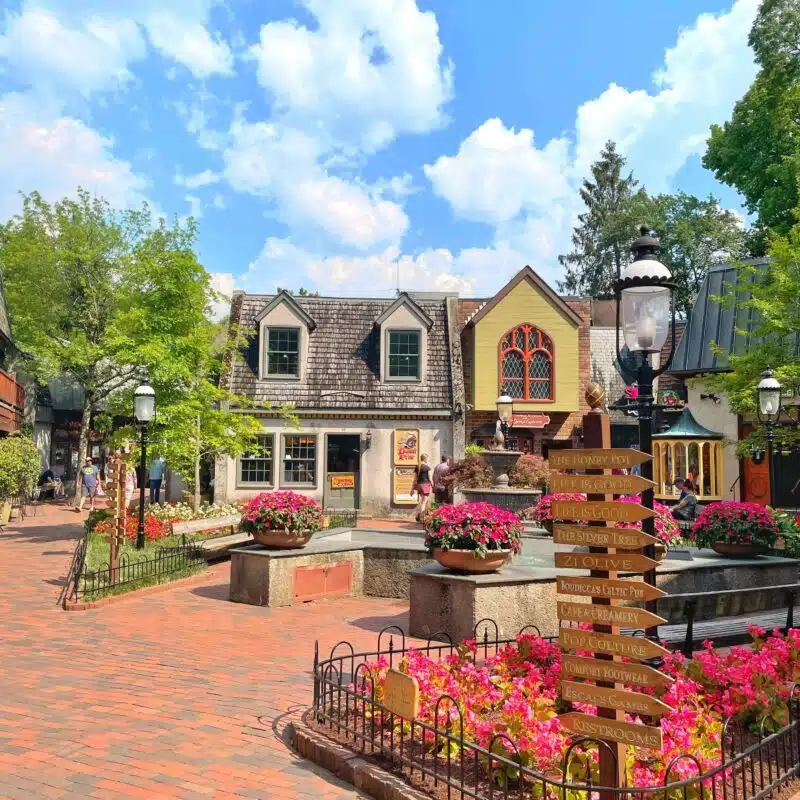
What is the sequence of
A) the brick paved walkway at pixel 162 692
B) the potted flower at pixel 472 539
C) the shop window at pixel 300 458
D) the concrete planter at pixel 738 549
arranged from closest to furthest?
the brick paved walkway at pixel 162 692 → the potted flower at pixel 472 539 → the concrete planter at pixel 738 549 → the shop window at pixel 300 458

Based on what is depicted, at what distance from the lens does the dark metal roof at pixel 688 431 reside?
78.8ft

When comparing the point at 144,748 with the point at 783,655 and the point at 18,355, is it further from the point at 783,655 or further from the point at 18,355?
the point at 18,355

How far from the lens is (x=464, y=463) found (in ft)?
61.1

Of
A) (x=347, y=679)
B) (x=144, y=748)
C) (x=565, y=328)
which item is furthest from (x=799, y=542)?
(x=565, y=328)

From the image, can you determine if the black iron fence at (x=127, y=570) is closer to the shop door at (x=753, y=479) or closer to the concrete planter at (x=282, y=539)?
the concrete planter at (x=282, y=539)

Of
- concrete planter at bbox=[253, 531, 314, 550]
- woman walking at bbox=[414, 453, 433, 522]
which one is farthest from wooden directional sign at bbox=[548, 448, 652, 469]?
woman walking at bbox=[414, 453, 433, 522]

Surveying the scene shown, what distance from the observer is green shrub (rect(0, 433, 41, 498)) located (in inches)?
851

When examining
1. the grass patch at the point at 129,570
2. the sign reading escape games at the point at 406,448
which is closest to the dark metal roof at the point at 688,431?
the sign reading escape games at the point at 406,448

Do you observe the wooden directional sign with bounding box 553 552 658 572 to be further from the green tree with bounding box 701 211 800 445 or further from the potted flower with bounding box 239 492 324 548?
the green tree with bounding box 701 211 800 445

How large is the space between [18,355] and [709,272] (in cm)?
2714

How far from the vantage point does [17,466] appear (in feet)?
72.2

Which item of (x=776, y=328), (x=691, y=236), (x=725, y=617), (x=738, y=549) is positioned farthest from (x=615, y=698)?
(x=691, y=236)

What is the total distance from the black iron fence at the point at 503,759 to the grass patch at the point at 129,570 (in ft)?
22.0

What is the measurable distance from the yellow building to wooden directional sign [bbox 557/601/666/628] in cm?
2272
